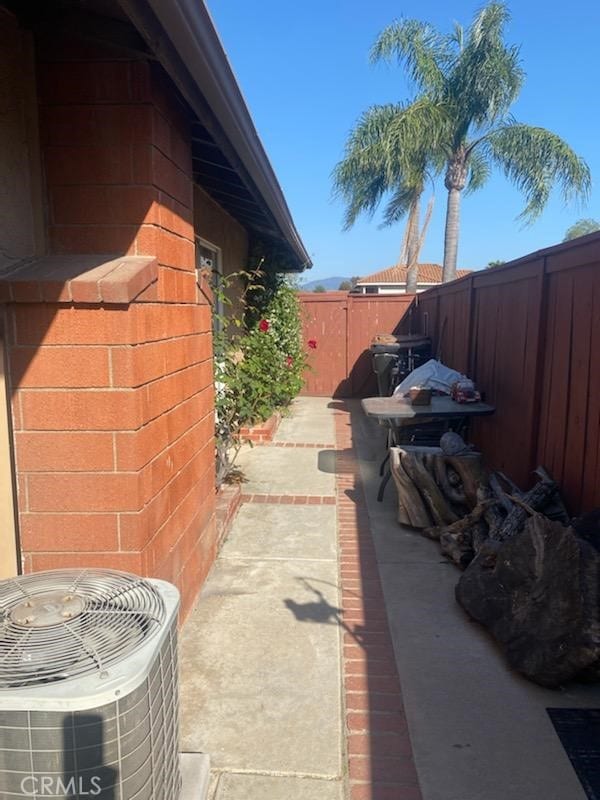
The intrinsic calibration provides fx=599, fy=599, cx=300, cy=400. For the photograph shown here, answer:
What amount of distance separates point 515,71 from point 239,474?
1258 centimetres

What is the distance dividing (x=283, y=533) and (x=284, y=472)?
1.75 metres

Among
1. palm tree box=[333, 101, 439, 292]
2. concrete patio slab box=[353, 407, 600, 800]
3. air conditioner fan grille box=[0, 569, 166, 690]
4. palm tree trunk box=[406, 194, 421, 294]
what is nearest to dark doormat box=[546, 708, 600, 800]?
concrete patio slab box=[353, 407, 600, 800]

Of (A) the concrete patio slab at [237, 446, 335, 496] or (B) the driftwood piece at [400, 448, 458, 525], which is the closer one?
(B) the driftwood piece at [400, 448, 458, 525]

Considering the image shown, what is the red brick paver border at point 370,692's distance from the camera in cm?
212

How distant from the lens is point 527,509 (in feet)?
11.5

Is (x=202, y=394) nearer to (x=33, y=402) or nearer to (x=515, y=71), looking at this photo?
(x=33, y=402)

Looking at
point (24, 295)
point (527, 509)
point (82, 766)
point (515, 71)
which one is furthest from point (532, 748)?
point (515, 71)

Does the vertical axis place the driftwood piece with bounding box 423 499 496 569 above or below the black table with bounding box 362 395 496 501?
below

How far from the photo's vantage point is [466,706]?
8.31ft

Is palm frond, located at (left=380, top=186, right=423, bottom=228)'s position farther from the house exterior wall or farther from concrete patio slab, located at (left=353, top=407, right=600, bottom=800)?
concrete patio slab, located at (left=353, top=407, right=600, bottom=800)

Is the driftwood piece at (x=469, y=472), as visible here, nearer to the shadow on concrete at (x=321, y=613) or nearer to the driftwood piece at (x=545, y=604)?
the driftwood piece at (x=545, y=604)

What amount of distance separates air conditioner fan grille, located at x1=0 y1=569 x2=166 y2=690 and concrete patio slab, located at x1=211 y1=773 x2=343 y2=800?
2.98 ft

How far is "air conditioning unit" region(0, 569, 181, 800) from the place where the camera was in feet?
4.11

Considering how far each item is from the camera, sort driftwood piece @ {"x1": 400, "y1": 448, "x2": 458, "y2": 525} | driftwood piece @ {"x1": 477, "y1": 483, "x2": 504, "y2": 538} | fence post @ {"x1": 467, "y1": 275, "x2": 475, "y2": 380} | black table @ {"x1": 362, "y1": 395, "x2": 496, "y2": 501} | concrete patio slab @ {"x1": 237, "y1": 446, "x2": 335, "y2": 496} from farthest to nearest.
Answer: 1. fence post @ {"x1": 467, "y1": 275, "x2": 475, "y2": 380}
2. concrete patio slab @ {"x1": 237, "y1": 446, "x2": 335, "y2": 496}
3. black table @ {"x1": 362, "y1": 395, "x2": 496, "y2": 501}
4. driftwood piece @ {"x1": 400, "y1": 448, "x2": 458, "y2": 525}
5. driftwood piece @ {"x1": 477, "y1": 483, "x2": 504, "y2": 538}
